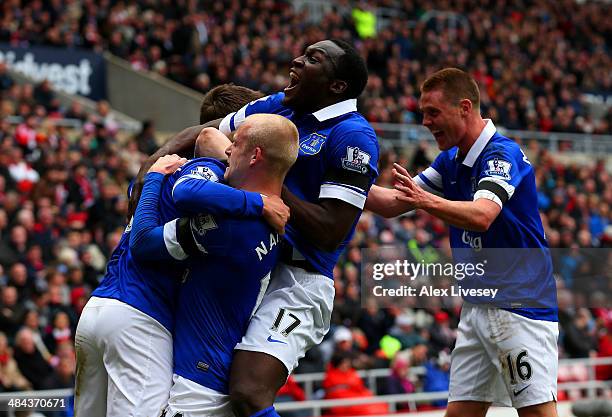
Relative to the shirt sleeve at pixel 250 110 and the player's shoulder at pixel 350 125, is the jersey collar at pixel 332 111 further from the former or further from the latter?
the shirt sleeve at pixel 250 110

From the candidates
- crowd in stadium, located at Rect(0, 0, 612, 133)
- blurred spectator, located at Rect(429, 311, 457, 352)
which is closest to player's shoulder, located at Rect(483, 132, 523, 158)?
blurred spectator, located at Rect(429, 311, 457, 352)

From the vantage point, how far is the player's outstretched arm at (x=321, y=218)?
16.2 feet

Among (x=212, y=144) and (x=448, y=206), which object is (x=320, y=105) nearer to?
(x=212, y=144)

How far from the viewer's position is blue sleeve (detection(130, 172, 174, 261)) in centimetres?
464

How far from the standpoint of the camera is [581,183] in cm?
2277

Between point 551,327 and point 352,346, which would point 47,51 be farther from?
point 551,327

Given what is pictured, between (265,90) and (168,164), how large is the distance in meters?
15.0

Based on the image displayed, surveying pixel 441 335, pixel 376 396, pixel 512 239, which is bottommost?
pixel 376 396

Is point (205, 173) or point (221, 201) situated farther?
point (205, 173)

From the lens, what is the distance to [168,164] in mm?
4980

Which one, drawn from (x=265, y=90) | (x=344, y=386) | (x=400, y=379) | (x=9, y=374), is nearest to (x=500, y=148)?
(x=9, y=374)

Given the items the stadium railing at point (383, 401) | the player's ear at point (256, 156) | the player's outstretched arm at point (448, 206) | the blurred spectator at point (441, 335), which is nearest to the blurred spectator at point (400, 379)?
the stadium railing at point (383, 401)

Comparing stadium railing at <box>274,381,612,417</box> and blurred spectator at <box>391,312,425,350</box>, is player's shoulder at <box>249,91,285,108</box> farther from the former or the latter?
blurred spectator at <box>391,312,425,350</box>

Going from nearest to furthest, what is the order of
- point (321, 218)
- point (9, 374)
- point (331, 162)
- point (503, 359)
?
point (321, 218) → point (331, 162) → point (503, 359) → point (9, 374)
